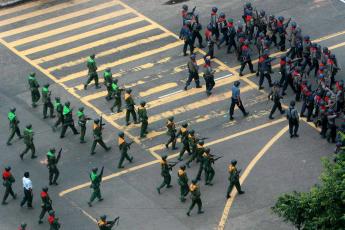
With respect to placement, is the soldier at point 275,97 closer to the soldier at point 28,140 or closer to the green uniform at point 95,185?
the green uniform at point 95,185

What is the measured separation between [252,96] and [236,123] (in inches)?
92.1

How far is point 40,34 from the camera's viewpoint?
59375mm

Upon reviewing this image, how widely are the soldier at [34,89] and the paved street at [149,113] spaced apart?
45 cm

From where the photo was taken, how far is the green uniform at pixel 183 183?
148 feet

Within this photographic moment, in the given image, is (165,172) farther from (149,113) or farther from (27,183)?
(149,113)

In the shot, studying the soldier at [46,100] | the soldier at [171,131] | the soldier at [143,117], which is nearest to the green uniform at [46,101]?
the soldier at [46,100]

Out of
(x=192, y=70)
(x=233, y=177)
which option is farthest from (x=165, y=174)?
(x=192, y=70)

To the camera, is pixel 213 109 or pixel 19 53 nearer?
pixel 213 109

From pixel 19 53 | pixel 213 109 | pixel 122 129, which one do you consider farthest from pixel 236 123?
pixel 19 53

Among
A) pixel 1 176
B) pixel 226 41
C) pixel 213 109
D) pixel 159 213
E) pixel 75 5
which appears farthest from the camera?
pixel 75 5

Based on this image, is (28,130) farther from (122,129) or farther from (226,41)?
(226,41)

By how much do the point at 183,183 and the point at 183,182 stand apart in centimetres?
5

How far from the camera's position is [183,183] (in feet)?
148

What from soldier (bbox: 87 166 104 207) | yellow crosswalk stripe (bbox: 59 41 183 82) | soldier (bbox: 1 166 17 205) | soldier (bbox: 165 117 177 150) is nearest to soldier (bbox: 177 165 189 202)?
soldier (bbox: 87 166 104 207)
